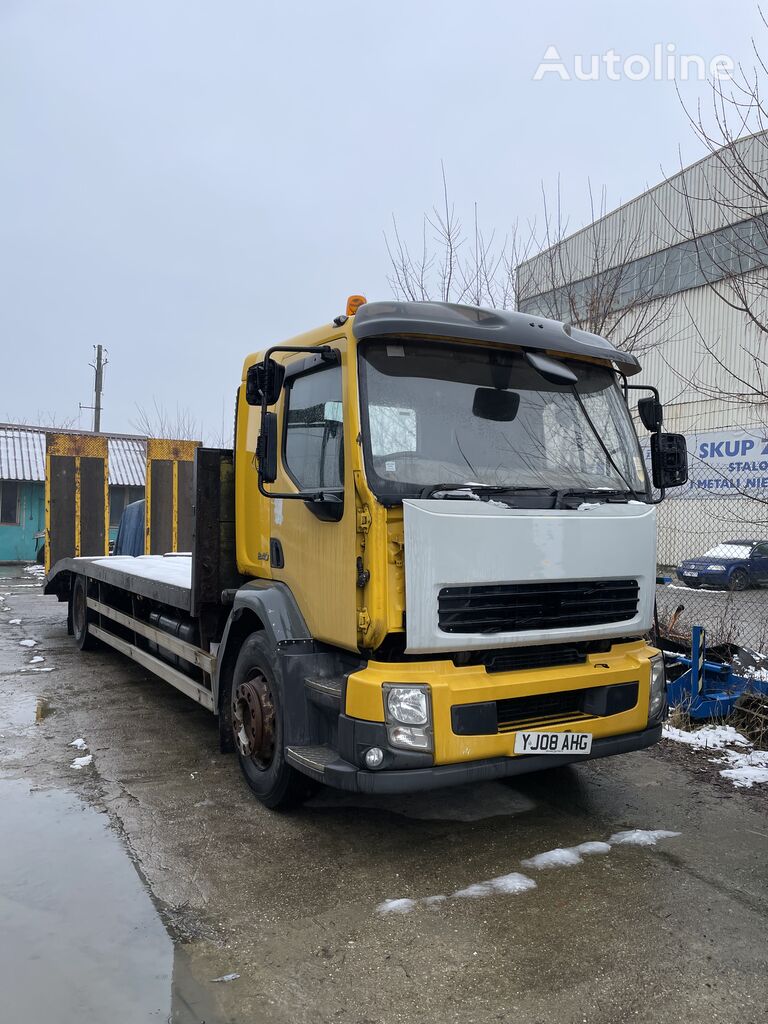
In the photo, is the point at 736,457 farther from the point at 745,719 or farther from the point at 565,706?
the point at 565,706

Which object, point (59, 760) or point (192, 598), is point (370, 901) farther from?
point (59, 760)

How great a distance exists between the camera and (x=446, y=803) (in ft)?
14.7

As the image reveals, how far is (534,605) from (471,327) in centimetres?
138

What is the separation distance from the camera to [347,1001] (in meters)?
2.63

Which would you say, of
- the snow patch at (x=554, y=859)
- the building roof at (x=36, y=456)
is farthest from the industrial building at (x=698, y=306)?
the building roof at (x=36, y=456)

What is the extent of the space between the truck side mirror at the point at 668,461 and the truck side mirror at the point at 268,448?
226 centimetres

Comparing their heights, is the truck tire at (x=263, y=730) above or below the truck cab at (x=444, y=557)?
below

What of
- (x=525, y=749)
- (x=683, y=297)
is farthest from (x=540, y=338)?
(x=683, y=297)

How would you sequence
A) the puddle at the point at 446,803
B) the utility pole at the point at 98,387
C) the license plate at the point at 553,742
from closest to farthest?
the license plate at the point at 553,742
the puddle at the point at 446,803
the utility pole at the point at 98,387

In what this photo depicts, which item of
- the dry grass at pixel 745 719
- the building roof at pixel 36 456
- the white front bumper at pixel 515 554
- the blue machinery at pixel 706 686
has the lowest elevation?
the dry grass at pixel 745 719

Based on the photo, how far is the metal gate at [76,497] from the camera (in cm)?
1030

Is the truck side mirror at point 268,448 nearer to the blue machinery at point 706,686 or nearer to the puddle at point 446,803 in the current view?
the puddle at point 446,803

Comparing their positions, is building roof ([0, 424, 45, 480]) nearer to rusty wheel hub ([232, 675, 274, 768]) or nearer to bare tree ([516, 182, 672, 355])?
bare tree ([516, 182, 672, 355])

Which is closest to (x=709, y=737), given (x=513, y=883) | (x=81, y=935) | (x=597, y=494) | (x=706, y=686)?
(x=706, y=686)
